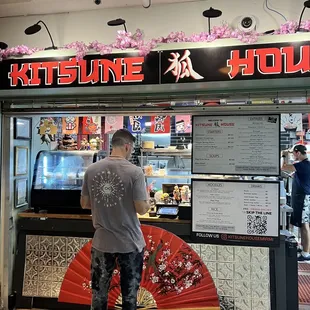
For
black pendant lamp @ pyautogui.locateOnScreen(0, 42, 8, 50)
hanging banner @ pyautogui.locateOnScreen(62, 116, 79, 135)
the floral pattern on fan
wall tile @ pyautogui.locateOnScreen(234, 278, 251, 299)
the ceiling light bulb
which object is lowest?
wall tile @ pyautogui.locateOnScreen(234, 278, 251, 299)

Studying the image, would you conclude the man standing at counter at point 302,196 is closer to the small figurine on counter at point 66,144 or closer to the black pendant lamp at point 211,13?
the black pendant lamp at point 211,13

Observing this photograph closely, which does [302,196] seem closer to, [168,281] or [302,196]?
[302,196]

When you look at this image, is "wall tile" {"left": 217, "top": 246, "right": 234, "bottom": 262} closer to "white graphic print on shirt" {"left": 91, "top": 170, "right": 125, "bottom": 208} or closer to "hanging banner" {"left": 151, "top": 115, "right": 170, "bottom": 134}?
"white graphic print on shirt" {"left": 91, "top": 170, "right": 125, "bottom": 208}

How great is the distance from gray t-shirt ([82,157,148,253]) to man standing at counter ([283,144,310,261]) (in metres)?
3.81

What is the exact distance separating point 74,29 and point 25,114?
99 cm

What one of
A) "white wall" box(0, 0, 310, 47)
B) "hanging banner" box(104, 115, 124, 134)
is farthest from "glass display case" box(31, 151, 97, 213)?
"white wall" box(0, 0, 310, 47)

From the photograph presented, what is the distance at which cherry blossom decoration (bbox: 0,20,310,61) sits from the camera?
2.52 metres

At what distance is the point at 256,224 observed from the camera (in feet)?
9.67

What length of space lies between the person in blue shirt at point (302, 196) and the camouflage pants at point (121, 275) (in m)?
3.80

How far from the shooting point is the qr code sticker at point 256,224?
2.94 metres

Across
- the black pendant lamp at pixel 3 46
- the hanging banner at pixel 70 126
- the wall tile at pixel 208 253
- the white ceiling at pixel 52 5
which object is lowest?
the wall tile at pixel 208 253

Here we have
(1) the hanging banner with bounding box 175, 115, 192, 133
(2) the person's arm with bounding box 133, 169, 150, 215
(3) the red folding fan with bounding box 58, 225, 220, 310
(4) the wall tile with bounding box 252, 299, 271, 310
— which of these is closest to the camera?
(2) the person's arm with bounding box 133, 169, 150, 215

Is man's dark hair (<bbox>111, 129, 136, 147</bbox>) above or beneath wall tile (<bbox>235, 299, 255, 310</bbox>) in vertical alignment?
above

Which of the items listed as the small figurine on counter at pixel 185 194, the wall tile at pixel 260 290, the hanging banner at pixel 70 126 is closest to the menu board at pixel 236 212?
the wall tile at pixel 260 290
